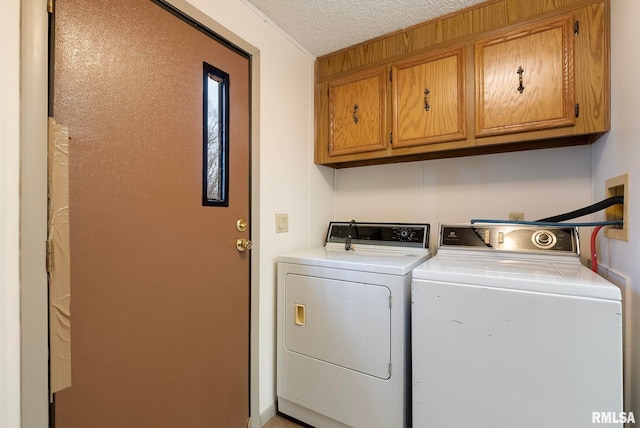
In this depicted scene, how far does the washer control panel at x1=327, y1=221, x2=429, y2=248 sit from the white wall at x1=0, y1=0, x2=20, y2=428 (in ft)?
5.13

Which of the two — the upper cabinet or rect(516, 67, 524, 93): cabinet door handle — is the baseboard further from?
rect(516, 67, 524, 93): cabinet door handle

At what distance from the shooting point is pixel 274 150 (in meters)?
1.72

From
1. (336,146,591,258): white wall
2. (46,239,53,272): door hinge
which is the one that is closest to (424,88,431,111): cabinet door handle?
(336,146,591,258): white wall

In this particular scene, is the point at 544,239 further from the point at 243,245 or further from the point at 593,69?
the point at 243,245

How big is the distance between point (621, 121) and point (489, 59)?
2.17 ft

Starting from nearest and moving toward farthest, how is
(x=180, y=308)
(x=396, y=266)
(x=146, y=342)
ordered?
(x=146, y=342)
(x=180, y=308)
(x=396, y=266)

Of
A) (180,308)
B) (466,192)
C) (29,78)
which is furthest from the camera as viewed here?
(466,192)

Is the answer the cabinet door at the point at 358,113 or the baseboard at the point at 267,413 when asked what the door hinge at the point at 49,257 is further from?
the cabinet door at the point at 358,113

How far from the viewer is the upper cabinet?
1333 millimetres

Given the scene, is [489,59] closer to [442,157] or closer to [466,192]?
[442,157]

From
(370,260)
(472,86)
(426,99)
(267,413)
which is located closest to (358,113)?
(426,99)

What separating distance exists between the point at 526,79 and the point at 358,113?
3.04 ft

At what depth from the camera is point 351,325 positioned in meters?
1.41

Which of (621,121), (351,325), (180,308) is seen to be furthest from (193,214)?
(621,121)
